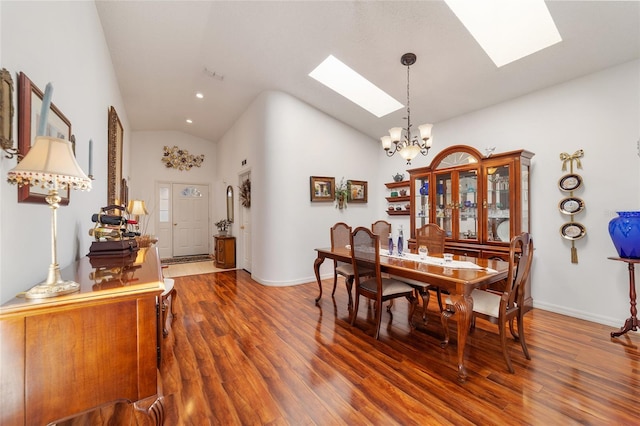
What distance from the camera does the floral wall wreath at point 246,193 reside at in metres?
5.18

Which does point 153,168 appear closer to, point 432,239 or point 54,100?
point 54,100

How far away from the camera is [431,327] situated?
276 cm

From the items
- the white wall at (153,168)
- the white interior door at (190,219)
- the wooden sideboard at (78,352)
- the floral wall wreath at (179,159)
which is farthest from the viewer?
the white interior door at (190,219)

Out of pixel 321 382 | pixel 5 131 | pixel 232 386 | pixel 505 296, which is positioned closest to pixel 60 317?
pixel 5 131

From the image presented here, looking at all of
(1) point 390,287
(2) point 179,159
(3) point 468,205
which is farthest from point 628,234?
(2) point 179,159

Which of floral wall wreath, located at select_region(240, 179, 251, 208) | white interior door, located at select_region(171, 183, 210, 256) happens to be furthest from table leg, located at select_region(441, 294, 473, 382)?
white interior door, located at select_region(171, 183, 210, 256)

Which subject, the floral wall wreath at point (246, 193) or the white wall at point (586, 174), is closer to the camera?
the white wall at point (586, 174)

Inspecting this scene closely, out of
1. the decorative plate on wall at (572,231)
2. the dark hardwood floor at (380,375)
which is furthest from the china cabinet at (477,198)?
the dark hardwood floor at (380,375)

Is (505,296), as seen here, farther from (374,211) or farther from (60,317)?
(374,211)

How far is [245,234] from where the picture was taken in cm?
555

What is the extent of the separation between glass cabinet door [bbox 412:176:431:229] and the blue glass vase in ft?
6.67

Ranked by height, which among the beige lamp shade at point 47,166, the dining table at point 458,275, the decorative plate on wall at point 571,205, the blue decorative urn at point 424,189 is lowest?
the dining table at point 458,275

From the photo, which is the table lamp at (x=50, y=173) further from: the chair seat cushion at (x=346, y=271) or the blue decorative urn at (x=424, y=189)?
the blue decorative urn at (x=424, y=189)

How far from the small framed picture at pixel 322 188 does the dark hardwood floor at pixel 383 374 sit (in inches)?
88.2
